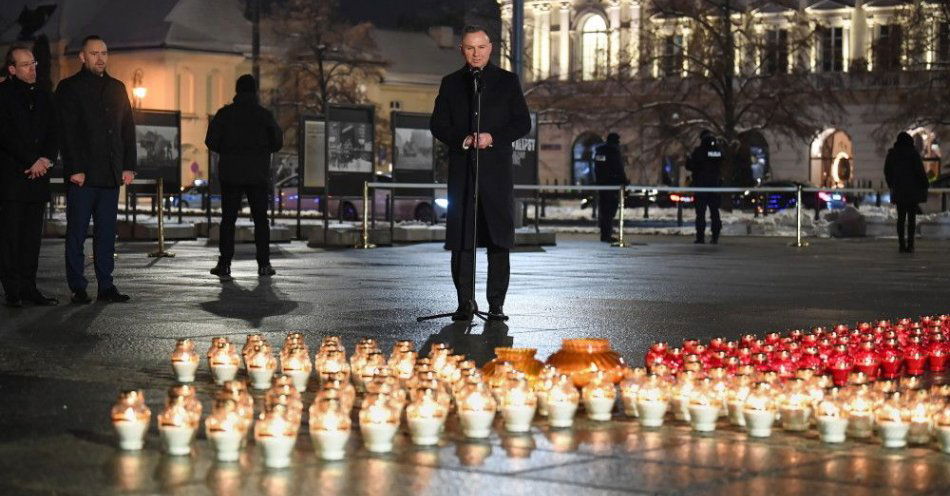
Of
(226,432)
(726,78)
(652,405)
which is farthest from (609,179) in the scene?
(226,432)

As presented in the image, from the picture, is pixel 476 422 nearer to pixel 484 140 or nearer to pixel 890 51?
pixel 484 140

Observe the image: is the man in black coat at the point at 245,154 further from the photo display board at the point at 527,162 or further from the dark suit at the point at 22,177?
the photo display board at the point at 527,162

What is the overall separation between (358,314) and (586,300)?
2.39 meters

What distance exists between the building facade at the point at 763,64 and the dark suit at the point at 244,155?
126ft

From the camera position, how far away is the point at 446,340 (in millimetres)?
10359

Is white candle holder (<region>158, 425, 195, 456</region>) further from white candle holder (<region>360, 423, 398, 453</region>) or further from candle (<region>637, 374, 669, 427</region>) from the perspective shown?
candle (<region>637, 374, 669, 427</region>)

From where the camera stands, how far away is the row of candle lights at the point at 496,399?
5.82 m

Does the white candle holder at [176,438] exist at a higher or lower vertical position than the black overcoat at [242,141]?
lower

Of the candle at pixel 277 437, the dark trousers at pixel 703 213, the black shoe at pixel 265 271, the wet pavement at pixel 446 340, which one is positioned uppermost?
the dark trousers at pixel 703 213

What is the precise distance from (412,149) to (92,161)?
17.6 m

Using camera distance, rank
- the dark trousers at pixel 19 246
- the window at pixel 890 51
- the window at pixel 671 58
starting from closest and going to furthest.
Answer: the dark trousers at pixel 19 246 → the window at pixel 890 51 → the window at pixel 671 58

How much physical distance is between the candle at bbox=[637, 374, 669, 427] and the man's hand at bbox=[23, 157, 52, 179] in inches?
277

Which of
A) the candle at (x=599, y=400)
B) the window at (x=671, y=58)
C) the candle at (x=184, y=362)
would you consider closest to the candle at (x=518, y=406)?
the candle at (x=599, y=400)

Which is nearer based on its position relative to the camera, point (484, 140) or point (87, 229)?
point (484, 140)
